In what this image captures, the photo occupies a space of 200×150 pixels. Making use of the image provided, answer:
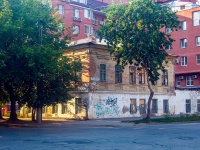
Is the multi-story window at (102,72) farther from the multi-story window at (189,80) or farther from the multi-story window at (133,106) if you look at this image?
the multi-story window at (189,80)

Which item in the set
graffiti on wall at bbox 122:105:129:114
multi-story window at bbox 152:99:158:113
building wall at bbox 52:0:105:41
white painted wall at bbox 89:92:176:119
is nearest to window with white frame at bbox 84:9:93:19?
building wall at bbox 52:0:105:41

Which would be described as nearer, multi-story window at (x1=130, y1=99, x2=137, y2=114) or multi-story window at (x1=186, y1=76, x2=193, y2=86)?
multi-story window at (x1=130, y1=99, x2=137, y2=114)

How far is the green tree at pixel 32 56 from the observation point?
2639 centimetres

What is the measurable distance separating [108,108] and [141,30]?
10.5 meters

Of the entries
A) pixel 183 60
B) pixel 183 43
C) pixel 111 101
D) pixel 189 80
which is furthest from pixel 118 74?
pixel 189 80

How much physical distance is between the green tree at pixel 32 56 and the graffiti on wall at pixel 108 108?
5667 mm

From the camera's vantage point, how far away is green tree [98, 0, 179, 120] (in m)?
30.8

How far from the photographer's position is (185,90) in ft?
159

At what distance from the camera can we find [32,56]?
26.3 m

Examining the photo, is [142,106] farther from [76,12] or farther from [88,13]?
[88,13]

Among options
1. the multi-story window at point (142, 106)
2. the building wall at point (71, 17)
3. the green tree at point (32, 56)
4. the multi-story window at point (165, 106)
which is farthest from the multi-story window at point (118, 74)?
the building wall at point (71, 17)

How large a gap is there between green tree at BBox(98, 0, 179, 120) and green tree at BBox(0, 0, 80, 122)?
4.39 m

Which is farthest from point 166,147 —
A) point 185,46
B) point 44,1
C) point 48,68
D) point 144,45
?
point 185,46

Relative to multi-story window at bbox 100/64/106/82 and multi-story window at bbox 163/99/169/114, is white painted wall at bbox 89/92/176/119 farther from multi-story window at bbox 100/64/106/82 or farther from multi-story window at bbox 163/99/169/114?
multi-story window at bbox 163/99/169/114
